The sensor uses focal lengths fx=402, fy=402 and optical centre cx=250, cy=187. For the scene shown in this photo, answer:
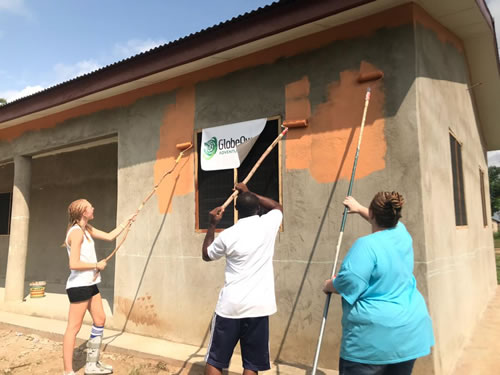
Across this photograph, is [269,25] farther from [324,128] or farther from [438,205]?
[438,205]

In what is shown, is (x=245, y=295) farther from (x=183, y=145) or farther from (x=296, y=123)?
(x=183, y=145)

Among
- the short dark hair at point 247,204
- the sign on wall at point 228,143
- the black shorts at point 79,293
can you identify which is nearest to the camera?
the short dark hair at point 247,204

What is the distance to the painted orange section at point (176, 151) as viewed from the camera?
18.0ft

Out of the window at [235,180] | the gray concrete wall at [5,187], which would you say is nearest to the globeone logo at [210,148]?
the window at [235,180]

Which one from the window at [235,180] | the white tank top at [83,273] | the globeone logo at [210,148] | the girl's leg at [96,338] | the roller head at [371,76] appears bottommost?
the girl's leg at [96,338]

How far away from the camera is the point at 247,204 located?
307 cm

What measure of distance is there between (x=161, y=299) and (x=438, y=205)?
368cm

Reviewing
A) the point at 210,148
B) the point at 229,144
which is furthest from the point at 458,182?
the point at 210,148

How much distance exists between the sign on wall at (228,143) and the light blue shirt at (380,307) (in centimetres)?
281

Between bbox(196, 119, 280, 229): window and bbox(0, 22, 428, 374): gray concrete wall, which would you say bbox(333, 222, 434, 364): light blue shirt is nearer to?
bbox(0, 22, 428, 374): gray concrete wall

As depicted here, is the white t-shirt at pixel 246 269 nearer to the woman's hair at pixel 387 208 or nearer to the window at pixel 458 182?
the woman's hair at pixel 387 208

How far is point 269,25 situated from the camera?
4367mm

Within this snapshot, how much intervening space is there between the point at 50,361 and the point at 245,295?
3.39 meters

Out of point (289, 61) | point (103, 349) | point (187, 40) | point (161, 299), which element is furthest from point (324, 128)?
point (103, 349)
